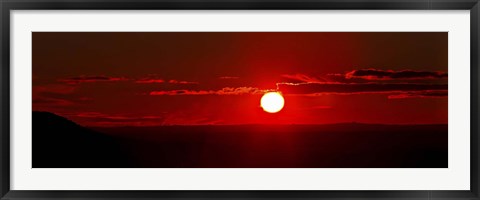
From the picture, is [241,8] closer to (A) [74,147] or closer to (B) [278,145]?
(B) [278,145]

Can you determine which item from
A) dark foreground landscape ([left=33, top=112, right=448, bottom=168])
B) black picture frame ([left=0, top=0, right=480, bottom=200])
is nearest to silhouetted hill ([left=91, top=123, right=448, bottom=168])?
A: dark foreground landscape ([left=33, top=112, right=448, bottom=168])

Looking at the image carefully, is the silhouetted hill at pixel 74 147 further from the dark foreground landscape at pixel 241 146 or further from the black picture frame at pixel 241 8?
the black picture frame at pixel 241 8

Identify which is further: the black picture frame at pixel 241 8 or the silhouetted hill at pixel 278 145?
the silhouetted hill at pixel 278 145

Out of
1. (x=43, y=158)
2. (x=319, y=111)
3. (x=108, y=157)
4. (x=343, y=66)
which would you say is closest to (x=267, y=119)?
(x=319, y=111)

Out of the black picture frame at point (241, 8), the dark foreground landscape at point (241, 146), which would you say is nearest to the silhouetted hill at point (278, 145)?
the dark foreground landscape at point (241, 146)

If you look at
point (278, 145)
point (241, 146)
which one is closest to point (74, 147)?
point (241, 146)

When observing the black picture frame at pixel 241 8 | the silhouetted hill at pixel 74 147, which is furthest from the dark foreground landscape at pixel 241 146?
the black picture frame at pixel 241 8

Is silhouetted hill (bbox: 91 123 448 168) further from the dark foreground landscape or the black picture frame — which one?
the black picture frame
